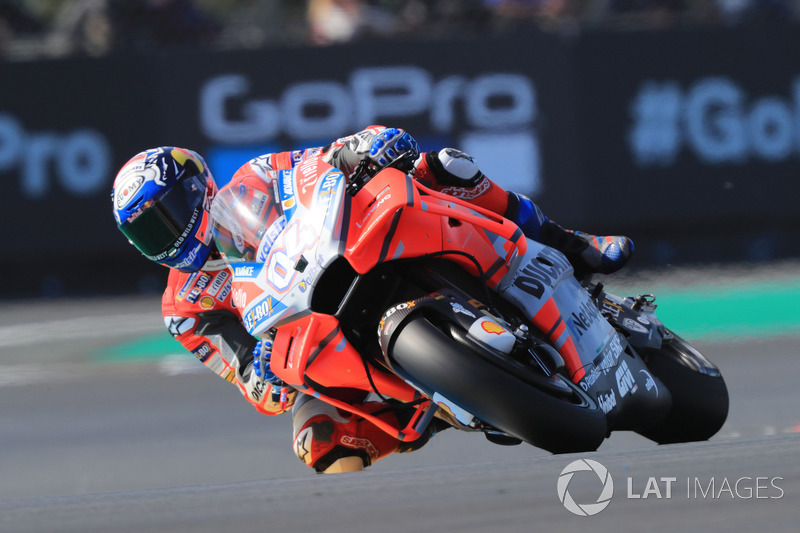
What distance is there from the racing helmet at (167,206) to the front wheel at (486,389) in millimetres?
1055

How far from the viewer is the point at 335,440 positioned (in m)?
3.59

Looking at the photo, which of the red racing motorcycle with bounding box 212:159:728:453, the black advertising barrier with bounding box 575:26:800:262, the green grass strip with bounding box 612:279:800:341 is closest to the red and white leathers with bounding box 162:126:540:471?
the red racing motorcycle with bounding box 212:159:728:453

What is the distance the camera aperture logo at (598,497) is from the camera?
8.26 feet

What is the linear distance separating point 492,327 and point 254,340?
1215 mm

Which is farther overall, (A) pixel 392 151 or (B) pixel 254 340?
(B) pixel 254 340

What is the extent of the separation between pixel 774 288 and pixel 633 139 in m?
1.72

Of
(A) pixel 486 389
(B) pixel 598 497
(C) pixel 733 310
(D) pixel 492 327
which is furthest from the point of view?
(C) pixel 733 310

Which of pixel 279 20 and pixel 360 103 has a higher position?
pixel 279 20

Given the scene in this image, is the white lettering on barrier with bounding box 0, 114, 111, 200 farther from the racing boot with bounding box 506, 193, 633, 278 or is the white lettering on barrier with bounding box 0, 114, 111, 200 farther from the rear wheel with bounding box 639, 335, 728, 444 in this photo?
the rear wheel with bounding box 639, 335, 728, 444

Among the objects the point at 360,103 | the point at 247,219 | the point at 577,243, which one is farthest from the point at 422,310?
the point at 360,103

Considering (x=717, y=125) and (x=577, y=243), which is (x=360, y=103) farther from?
(x=577, y=243)

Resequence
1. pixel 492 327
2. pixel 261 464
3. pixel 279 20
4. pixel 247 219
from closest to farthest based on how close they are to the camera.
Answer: pixel 492 327, pixel 247 219, pixel 261 464, pixel 279 20

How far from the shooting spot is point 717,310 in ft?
22.4
